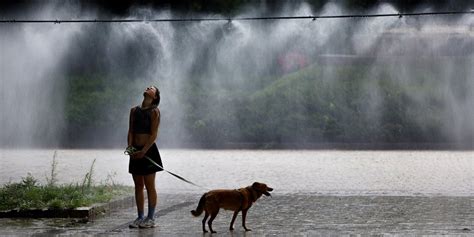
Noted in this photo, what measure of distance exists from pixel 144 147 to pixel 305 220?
2294mm

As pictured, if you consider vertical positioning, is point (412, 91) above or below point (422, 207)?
above

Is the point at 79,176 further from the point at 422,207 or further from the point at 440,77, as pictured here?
the point at 440,77

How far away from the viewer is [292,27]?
34.5m

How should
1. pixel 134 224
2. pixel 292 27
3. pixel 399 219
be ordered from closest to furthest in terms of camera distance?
pixel 134 224 < pixel 399 219 < pixel 292 27

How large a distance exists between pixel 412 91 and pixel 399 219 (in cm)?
2608

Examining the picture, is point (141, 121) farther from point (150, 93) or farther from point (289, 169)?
point (289, 169)

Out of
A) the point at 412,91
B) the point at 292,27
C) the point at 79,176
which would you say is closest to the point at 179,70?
the point at 292,27

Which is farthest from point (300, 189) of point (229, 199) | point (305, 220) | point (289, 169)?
point (229, 199)

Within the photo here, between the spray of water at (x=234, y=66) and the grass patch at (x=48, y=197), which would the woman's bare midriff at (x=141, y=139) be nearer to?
the grass patch at (x=48, y=197)

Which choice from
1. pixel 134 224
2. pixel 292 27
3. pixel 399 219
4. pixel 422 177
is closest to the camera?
pixel 134 224

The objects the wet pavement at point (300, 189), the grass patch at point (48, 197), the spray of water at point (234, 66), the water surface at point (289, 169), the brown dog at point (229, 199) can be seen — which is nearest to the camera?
the brown dog at point (229, 199)

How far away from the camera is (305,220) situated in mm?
13039

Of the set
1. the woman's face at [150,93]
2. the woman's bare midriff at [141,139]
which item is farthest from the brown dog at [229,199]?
the woman's face at [150,93]

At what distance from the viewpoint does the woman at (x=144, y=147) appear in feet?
39.8
